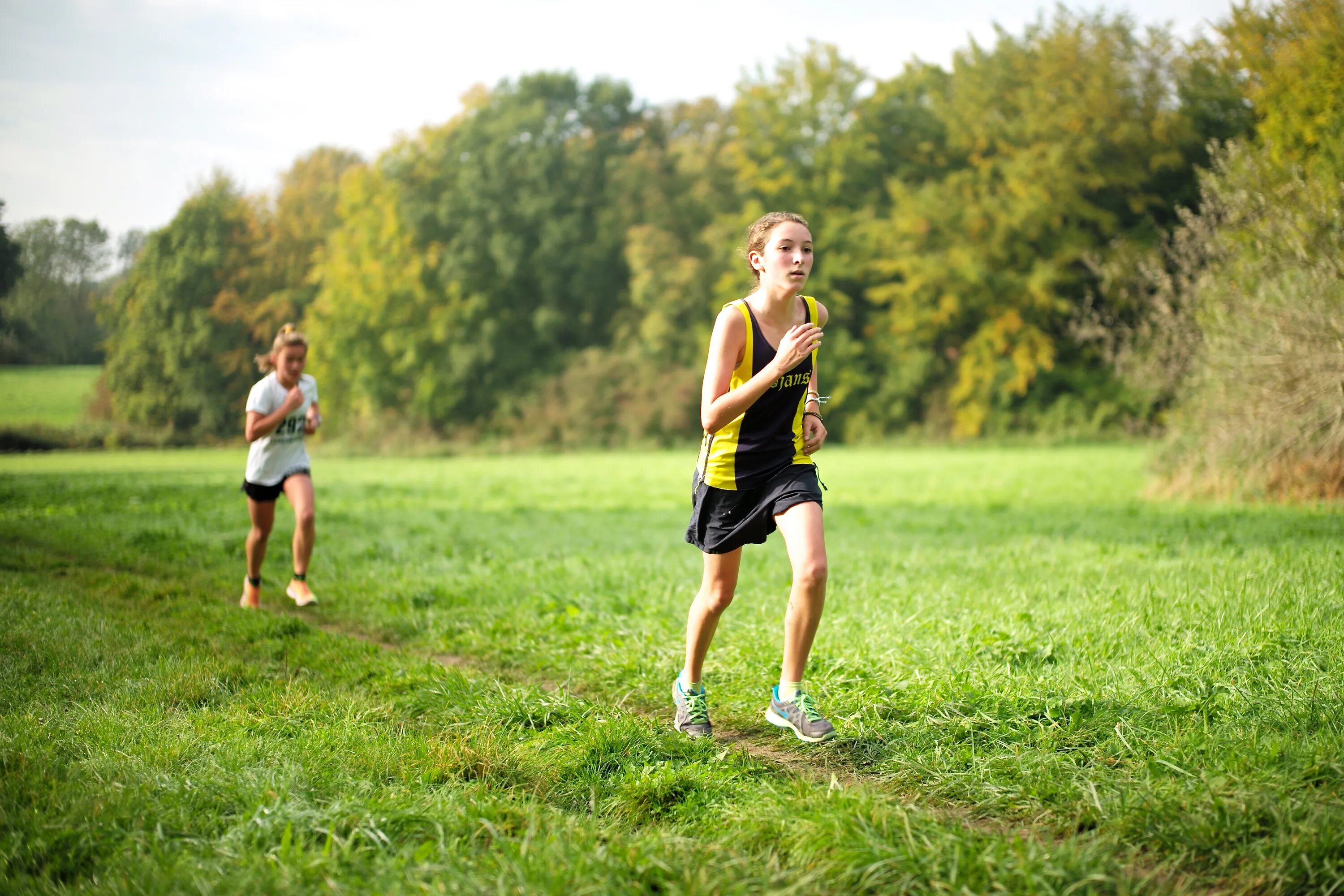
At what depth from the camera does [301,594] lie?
7949mm

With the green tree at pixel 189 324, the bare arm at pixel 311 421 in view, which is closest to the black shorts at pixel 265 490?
the bare arm at pixel 311 421

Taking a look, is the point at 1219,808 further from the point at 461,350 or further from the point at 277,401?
the point at 461,350

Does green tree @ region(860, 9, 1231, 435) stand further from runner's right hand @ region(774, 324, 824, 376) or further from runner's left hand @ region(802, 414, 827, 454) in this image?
runner's right hand @ region(774, 324, 824, 376)

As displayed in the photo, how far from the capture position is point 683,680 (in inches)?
185

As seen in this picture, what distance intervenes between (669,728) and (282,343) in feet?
16.7

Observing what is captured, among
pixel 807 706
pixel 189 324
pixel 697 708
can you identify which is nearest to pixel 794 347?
pixel 807 706

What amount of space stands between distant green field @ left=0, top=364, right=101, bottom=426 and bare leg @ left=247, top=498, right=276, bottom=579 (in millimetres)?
12388

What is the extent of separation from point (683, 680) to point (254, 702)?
2066mm

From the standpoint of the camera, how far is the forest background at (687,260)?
65.4 ft

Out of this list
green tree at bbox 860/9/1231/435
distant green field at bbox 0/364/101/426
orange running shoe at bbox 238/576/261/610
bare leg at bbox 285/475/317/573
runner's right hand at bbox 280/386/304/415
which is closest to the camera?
runner's right hand at bbox 280/386/304/415

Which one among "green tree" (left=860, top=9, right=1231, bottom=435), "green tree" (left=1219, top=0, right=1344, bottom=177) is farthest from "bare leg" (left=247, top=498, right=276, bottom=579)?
"green tree" (left=860, top=9, right=1231, bottom=435)

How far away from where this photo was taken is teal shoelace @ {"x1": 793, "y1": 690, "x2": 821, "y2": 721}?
4.31m

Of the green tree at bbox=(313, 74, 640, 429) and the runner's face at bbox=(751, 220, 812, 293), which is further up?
the green tree at bbox=(313, 74, 640, 429)

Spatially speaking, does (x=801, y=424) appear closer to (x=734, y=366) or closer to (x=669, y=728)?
(x=734, y=366)
